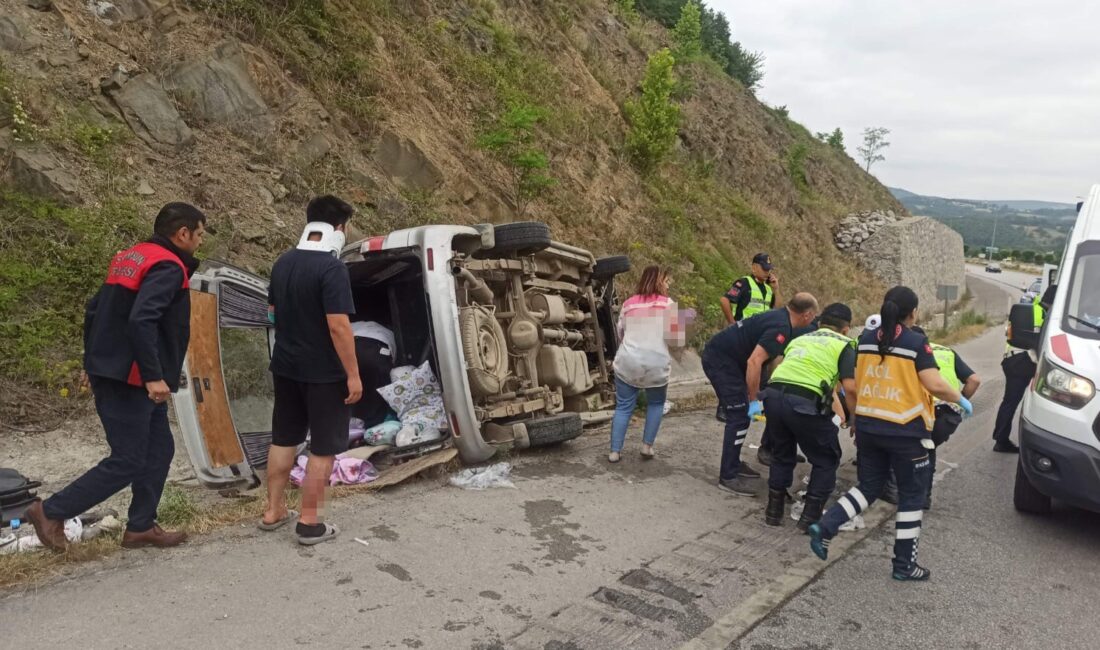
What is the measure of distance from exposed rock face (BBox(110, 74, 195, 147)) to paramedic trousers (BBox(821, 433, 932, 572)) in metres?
7.49

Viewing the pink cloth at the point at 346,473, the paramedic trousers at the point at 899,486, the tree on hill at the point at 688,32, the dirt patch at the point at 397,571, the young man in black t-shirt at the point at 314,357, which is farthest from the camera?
the tree on hill at the point at 688,32

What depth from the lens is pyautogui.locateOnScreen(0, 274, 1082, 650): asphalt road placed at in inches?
130

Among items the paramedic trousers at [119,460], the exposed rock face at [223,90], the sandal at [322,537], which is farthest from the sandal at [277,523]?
the exposed rock face at [223,90]

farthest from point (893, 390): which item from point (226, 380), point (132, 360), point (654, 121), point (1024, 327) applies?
point (654, 121)

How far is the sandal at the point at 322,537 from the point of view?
412cm

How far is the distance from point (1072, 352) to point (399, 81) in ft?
30.6

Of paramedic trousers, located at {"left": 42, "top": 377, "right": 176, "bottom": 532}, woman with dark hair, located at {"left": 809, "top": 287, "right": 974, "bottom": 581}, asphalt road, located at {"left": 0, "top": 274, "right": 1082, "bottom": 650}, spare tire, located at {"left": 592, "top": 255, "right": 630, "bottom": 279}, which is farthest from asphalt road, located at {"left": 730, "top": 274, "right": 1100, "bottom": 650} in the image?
spare tire, located at {"left": 592, "top": 255, "right": 630, "bottom": 279}

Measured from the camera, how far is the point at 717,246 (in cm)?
1742

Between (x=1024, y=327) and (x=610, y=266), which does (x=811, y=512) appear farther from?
(x=610, y=266)

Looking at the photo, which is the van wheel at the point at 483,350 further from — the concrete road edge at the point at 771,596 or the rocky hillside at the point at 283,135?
the rocky hillside at the point at 283,135

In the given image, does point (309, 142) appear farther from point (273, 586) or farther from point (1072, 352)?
point (1072, 352)

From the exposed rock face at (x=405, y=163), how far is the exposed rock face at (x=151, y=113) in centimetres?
250

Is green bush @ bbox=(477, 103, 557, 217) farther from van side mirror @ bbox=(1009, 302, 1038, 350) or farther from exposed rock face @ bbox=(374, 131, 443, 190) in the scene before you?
van side mirror @ bbox=(1009, 302, 1038, 350)

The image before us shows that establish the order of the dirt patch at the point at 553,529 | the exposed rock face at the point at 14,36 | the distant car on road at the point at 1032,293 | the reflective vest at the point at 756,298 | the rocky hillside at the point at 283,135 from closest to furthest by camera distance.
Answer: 1. the dirt patch at the point at 553,529
2. the rocky hillside at the point at 283,135
3. the exposed rock face at the point at 14,36
4. the reflective vest at the point at 756,298
5. the distant car on road at the point at 1032,293
